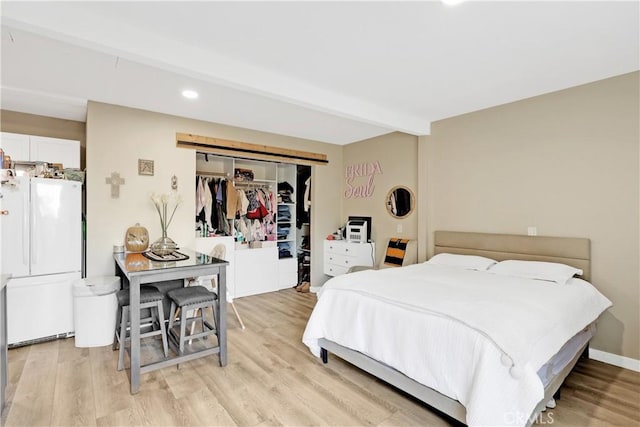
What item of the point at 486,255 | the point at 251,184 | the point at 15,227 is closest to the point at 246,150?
the point at 251,184

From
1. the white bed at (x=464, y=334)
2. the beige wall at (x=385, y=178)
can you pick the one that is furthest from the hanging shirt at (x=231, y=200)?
the white bed at (x=464, y=334)

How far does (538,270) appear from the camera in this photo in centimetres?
285

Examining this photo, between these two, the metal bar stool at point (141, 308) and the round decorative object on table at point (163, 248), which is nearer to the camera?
the metal bar stool at point (141, 308)

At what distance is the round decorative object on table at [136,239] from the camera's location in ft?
11.1

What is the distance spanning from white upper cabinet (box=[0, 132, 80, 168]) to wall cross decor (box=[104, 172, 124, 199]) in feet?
1.73

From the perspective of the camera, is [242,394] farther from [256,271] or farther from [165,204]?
[256,271]

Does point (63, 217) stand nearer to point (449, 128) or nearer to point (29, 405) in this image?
point (29, 405)

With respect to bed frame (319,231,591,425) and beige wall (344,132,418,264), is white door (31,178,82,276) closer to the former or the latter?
bed frame (319,231,591,425)

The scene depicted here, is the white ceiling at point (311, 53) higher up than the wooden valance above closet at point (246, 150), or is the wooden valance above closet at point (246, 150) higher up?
the white ceiling at point (311, 53)

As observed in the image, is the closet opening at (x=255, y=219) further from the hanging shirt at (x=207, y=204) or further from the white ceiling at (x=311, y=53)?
the white ceiling at (x=311, y=53)

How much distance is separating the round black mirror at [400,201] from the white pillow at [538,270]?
1.49 metres

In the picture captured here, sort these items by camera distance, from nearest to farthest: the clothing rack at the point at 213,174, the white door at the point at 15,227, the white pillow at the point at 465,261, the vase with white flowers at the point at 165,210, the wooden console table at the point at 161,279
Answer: the wooden console table at the point at 161,279 → the white door at the point at 15,227 → the white pillow at the point at 465,261 → the vase with white flowers at the point at 165,210 → the clothing rack at the point at 213,174

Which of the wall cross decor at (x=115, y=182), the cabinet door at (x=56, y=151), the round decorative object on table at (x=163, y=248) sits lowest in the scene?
the round decorative object on table at (x=163, y=248)

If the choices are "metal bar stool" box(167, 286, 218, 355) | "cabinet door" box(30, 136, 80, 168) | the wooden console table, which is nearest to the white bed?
the wooden console table
